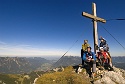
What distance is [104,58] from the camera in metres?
16.7

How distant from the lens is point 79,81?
547 inches

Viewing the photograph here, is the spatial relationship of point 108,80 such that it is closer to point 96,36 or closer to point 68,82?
point 68,82

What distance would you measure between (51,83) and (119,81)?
6825 millimetres

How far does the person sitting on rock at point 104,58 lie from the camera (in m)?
16.7

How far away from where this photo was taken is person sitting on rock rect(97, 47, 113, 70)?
658 inches

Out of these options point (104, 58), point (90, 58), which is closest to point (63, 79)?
point (90, 58)

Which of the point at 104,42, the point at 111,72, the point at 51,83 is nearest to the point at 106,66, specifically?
the point at 111,72

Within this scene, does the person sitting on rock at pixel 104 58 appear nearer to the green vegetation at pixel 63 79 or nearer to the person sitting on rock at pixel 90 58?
the person sitting on rock at pixel 90 58

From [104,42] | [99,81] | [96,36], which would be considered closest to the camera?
[99,81]

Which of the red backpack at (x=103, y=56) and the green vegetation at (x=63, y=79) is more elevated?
the red backpack at (x=103, y=56)

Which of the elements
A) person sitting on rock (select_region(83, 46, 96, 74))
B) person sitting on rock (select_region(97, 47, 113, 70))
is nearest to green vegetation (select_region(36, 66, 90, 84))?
person sitting on rock (select_region(83, 46, 96, 74))

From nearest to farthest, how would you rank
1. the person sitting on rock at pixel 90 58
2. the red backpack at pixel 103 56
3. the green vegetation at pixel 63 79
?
the green vegetation at pixel 63 79, the person sitting on rock at pixel 90 58, the red backpack at pixel 103 56

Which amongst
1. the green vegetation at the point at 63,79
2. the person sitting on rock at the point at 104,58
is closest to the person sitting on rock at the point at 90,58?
the green vegetation at the point at 63,79

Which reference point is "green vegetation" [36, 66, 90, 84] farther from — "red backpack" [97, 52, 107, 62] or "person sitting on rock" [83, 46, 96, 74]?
"red backpack" [97, 52, 107, 62]
